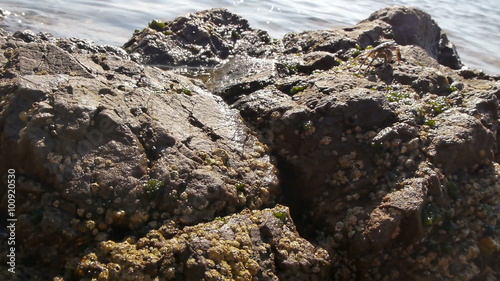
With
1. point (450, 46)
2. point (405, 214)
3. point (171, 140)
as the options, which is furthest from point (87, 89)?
point (450, 46)

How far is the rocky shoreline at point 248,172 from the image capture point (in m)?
4.32

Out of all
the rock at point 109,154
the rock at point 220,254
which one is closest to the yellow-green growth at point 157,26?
the rock at point 109,154

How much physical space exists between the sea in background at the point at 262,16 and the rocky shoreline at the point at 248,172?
6.57 m

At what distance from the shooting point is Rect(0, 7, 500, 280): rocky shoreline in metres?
4.32

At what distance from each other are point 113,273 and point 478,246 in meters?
3.55

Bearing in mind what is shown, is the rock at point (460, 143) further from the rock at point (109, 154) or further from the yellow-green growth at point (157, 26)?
the yellow-green growth at point (157, 26)

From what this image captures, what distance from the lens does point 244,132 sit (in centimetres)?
579

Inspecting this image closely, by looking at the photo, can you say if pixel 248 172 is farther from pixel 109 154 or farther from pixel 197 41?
pixel 197 41

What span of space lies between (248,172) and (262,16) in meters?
12.5

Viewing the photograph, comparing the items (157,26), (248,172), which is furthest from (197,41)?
(248,172)

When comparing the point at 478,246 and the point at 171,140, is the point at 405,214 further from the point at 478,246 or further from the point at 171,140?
the point at 171,140

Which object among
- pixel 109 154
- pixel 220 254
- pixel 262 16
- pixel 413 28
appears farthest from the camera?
pixel 262 16

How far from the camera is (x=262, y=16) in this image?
1700 centimetres

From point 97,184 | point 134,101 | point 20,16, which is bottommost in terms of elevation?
point 20,16
